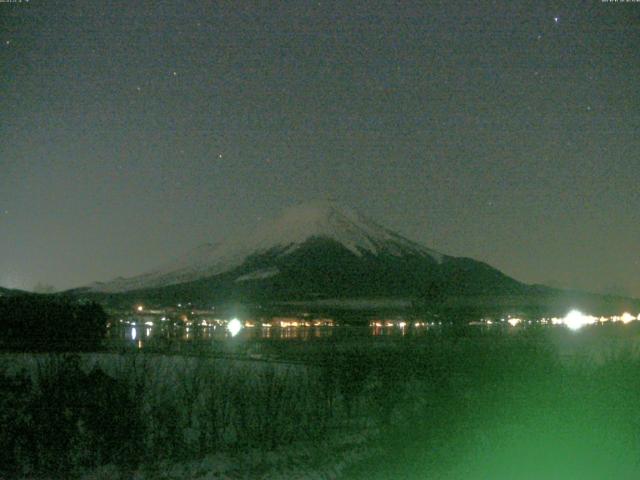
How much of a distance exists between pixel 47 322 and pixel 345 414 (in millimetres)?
29514

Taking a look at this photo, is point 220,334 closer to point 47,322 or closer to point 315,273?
point 47,322

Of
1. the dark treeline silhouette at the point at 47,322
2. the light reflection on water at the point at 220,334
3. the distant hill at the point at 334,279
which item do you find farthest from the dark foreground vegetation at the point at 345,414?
the distant hill at the point at 334,279

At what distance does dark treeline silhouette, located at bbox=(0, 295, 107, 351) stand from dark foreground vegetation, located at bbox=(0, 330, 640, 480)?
25919 millimetres

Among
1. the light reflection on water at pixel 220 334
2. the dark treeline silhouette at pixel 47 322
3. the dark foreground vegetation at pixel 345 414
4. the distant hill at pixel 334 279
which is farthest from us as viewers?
the distant hill at pixel 334 279

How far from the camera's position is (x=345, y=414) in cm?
1627

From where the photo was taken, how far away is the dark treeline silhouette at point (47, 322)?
42031mm

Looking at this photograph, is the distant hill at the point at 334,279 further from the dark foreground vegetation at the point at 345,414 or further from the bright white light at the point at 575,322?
the dark foreground vegetation at the point at 345,414

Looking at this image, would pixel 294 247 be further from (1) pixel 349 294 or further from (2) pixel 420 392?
(2) pixel 420 392

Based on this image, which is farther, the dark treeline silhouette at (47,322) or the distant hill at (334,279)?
the distant hill at (334,279)

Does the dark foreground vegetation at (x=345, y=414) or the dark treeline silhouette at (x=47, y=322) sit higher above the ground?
the dark treeline silhouette at (x=47, y=322)

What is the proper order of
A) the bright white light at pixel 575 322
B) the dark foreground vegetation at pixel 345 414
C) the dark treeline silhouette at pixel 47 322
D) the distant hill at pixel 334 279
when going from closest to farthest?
the dark foreground vegetation at pixel 345 414 < the dark treeline silhouette at pixel 47 322 < the bright white light at pixel 575 322 < the distant hill at pixel 334 279

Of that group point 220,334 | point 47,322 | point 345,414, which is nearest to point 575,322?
point 220,334

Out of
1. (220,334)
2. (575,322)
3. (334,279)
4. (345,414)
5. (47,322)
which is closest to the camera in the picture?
(345,414)

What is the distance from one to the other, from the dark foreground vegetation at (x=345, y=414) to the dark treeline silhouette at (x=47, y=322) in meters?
25.9
